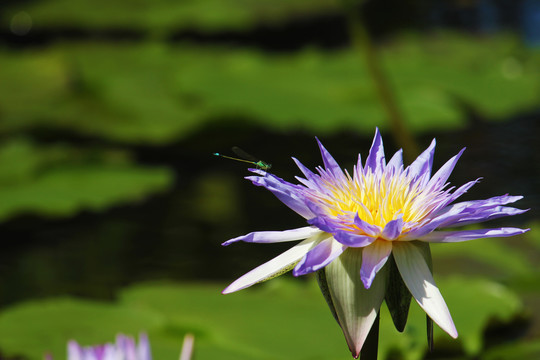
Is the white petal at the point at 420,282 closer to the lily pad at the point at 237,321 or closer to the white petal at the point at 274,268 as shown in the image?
the white petal at the point at 274,268

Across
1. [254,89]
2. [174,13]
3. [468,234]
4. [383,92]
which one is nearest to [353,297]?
[468,234]

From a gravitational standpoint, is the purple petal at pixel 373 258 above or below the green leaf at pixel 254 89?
below

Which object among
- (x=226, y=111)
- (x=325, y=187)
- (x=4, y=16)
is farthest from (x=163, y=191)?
(x=4, y=16)

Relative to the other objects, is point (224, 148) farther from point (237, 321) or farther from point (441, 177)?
point (441, 177)

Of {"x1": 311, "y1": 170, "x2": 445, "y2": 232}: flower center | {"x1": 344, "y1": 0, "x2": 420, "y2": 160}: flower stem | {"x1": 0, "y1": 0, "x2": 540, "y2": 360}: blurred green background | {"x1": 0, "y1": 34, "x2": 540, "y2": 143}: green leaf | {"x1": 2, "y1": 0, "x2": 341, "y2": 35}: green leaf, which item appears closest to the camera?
{"x1": 311, "y1": 170, "x2": 445, "y2": 232}: flower center

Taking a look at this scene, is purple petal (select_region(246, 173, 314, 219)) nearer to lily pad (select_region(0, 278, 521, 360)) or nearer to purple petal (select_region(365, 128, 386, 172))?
purple petal (select_region(365, 128, 386, 172))

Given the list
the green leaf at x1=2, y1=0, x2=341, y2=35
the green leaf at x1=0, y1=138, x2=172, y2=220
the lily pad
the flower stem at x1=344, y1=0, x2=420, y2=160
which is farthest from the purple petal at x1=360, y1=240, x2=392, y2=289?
the green leaf at x1=2, y1=0, x2=341, y2=35

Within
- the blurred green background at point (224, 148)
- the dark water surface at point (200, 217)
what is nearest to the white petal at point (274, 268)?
the blurred green background at point (224, 148)

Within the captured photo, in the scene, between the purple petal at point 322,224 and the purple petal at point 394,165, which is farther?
the purple petal at point 394,165
